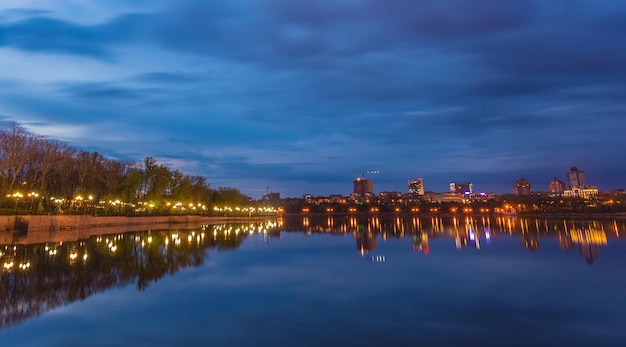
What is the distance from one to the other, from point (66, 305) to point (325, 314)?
28.7 ft

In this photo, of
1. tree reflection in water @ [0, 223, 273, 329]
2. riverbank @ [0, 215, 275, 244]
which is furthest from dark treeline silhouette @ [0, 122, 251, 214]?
tree reflection in water @ [0, 223, 273, 329]

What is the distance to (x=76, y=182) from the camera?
Answer: 213 ft

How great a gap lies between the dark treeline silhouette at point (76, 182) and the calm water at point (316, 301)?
29940 mm

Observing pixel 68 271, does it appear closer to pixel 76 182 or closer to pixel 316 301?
pixel 316 301

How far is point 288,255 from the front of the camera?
28328 millimetres

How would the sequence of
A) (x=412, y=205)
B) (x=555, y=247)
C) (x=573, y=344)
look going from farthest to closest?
(x=412, y=205) < (x=555, y=247) < (x=573, y=344)

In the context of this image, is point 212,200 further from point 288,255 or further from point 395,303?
point 395,303

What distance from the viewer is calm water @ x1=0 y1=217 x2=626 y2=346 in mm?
A: 10141

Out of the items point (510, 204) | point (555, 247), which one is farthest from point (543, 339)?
point (510, 204)

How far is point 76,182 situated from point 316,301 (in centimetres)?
6406

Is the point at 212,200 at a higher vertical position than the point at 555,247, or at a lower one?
higher

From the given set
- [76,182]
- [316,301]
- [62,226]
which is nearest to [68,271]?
[316,301]

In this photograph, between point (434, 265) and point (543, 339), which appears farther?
point (434, 265)

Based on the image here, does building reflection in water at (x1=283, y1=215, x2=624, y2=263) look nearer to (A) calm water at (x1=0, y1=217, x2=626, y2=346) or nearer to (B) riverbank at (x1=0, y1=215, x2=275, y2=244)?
(A) calm water at (x1=0, y1=217, x2=626, y2=346)
